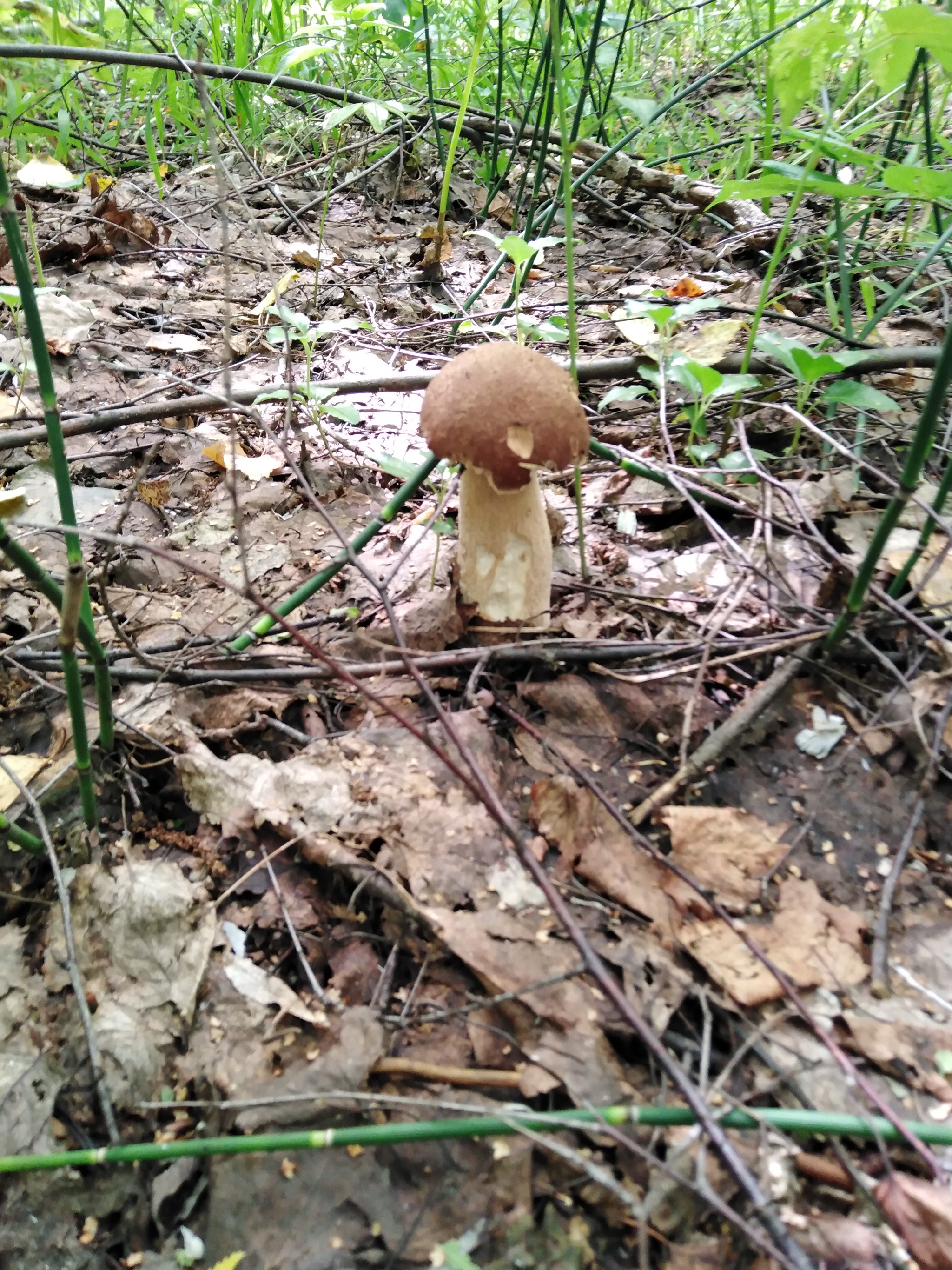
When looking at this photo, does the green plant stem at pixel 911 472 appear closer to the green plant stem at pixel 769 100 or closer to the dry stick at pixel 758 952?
the dry stick at pixel 758 952

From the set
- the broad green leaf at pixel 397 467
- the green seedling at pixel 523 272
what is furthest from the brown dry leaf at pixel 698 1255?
the green seedling at pixel 523 272

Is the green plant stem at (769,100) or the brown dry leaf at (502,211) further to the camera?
the brown dry leaf at (502,211)

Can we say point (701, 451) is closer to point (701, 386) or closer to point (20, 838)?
point (701, 386)

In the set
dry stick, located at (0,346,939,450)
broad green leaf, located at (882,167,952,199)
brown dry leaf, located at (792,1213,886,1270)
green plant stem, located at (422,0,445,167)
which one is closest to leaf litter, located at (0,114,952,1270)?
brown dry leaf, located at (792,1213,886,1270)

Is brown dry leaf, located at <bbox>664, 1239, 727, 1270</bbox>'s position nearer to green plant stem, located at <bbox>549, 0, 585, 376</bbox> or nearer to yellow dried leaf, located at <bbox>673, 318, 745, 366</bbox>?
green plant stem, located at <bbox>549, 0, 585, 376</bbox>

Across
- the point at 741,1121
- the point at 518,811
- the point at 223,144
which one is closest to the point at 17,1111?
the point at 518,811

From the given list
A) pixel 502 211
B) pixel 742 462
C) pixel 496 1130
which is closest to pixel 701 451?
pixel 742 462
